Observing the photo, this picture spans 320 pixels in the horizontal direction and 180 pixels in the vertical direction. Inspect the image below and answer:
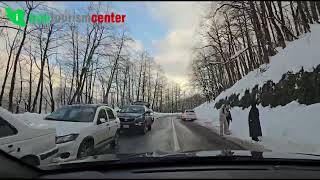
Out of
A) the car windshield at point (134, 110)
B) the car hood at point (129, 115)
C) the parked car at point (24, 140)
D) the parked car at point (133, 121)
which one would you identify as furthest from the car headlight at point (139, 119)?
the parked car at point (24, 140)

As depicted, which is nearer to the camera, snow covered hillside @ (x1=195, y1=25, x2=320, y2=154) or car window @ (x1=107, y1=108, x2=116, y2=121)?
car window @ (x1=107, y1=108, x2=116, y2=121)

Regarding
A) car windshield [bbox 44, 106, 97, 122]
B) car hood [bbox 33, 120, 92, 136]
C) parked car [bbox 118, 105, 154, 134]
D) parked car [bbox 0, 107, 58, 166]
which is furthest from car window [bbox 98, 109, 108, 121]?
parked car [bbox 118, 105, 154, 134]

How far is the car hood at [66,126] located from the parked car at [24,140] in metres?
1.93

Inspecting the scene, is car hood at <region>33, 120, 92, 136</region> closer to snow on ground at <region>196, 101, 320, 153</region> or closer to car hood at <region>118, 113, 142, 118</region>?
snow on ground at <region>196, 101, 320, 153</region>

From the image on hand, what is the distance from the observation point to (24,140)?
19.6 feet

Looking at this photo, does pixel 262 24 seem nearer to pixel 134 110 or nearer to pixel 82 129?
pixel 134 110

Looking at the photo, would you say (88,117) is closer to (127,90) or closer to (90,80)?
(90,80)

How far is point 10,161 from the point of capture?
3338 mm

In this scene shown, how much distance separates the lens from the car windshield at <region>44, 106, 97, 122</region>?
10.7 metres

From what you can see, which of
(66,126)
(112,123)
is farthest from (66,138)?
(112,123)

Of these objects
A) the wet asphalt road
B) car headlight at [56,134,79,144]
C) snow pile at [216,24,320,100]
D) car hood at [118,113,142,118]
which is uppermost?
snow pile at [216,24,320,100]

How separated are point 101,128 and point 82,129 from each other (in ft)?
5.25

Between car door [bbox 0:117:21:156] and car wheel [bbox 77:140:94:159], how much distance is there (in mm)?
3339

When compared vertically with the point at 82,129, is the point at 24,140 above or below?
below
